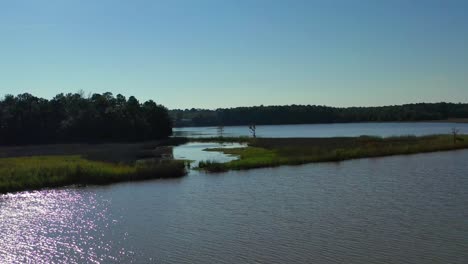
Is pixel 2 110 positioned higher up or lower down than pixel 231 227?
higher up

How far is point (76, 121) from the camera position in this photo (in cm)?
11262

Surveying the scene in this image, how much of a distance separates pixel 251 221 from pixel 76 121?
97683mm

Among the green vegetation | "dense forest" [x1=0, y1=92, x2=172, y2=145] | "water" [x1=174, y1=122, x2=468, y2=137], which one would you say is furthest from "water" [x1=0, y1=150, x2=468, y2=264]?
"dense forest" [x1=0, y1=92, x2=172, y2=145]

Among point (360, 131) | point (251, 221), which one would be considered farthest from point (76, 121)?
point (251, 221)

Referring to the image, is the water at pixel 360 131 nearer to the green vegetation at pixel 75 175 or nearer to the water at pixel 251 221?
the green vegetation at pixel 75 175

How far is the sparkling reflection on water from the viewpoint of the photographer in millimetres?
18516

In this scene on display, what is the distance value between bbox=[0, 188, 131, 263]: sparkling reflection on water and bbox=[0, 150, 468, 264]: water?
5 cm

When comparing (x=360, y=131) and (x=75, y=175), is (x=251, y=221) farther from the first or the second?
(x=360, y=131)

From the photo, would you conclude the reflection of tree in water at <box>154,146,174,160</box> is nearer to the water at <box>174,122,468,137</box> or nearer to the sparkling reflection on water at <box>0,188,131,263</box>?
the sparkling reflection on water at <box>0,188,131,263</box>

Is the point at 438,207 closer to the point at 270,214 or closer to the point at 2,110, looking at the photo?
the point at 270,214

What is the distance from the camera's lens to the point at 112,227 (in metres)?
23.2

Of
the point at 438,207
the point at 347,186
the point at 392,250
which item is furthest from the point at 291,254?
the point at 347,186

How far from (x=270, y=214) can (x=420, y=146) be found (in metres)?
38.5

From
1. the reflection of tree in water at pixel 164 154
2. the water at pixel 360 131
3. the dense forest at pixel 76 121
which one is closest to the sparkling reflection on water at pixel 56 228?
the reflection of tree in water at pixel 164 154
